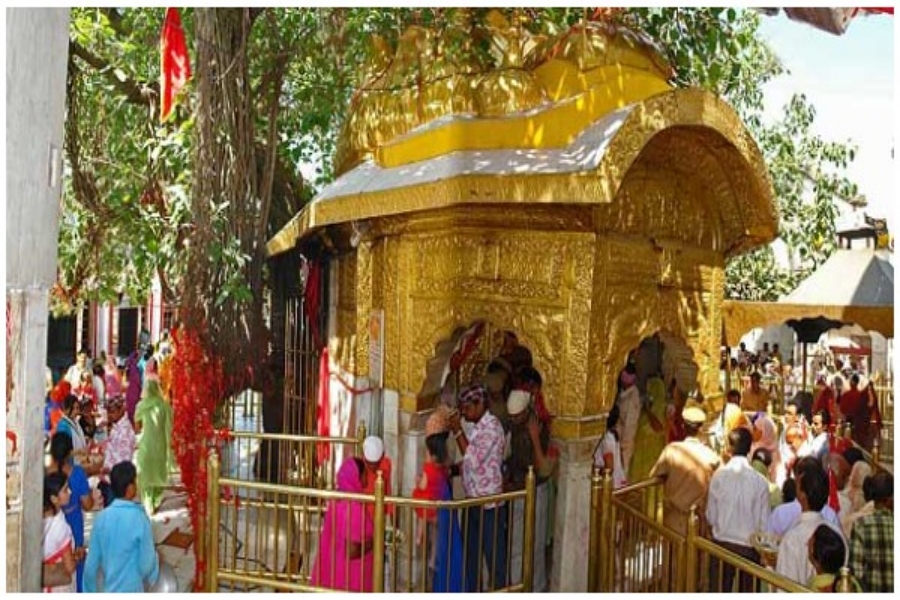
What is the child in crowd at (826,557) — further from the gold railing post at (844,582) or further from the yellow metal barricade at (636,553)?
the yellow metal barricade at (636,553)

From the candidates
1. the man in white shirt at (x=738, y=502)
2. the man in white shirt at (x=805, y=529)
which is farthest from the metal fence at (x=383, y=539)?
the man in white shirt at (x=805, y=529)

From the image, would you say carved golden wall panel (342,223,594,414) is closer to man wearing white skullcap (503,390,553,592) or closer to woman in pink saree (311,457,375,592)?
man wearing white skullcap (503,390,553,592)

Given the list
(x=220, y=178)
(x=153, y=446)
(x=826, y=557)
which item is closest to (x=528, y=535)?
(x=826, y=557)

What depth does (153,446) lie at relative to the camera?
284 inches

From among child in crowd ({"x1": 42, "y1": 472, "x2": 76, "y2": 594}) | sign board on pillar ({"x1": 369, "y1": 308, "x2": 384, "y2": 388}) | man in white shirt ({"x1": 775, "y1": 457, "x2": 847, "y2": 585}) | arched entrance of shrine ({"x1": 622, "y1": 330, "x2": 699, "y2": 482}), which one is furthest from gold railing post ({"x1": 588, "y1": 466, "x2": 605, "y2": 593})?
child in crowd ({"x1": 42, "y1": 472, "x2": 76, "y2": 594})

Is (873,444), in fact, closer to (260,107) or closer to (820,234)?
(820,234)

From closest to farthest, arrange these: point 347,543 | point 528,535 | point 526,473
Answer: point 347,543 < point 528,535 < point 526,473

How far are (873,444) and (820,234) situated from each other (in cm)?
328

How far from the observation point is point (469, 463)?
543cm

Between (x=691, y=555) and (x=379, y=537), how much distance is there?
5.57 ft

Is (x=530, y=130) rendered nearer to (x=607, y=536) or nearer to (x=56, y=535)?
(x=607, y=536)

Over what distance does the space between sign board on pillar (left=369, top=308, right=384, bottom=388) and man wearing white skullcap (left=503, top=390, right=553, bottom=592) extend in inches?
42.2

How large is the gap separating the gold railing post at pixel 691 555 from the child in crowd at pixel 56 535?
328 centimetres

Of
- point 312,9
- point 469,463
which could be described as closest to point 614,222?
point 469,463
